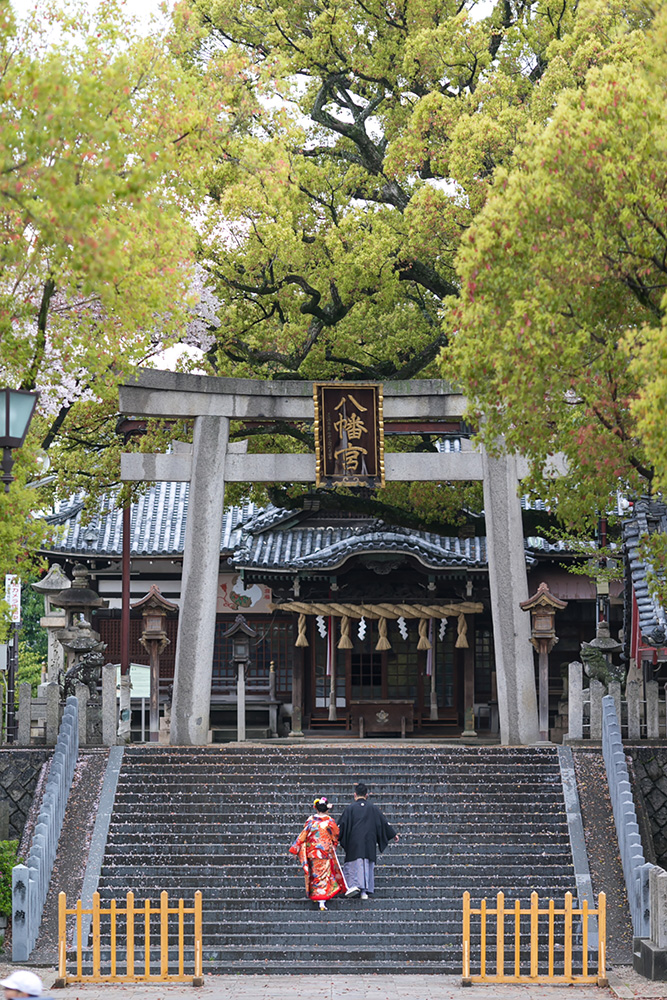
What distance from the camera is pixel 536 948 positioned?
43.3 ft

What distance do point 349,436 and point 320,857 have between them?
852 centimetres

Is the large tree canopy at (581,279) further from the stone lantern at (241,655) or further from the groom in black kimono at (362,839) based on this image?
the stone lantern at (241,655)

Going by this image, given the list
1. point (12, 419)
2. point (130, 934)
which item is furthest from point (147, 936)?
point (12, 419)

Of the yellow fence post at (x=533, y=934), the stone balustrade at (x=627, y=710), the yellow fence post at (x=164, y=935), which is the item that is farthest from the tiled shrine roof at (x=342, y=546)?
the yellow fence post at (x=533, y=934)

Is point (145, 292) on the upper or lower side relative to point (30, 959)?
upper

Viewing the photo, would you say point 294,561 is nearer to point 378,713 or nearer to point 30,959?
point 378,713

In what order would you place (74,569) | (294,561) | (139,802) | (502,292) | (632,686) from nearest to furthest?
(502,292) → (139,802) → (632,686) → (294,561) → (74,569)

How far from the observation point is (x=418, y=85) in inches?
989

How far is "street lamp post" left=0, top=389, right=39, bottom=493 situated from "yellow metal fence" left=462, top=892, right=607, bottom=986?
602 cm

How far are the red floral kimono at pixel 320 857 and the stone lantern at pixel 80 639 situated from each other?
→ 755cm

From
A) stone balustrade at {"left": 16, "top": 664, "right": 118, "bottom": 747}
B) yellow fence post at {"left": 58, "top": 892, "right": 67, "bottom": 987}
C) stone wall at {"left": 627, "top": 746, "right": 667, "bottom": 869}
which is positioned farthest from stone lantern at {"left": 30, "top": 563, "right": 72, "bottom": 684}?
yellow fence post at {"left": 58, "top": 892, "right": 67, "bottom": 987}

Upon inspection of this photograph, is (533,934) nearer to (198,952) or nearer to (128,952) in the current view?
(198,952)

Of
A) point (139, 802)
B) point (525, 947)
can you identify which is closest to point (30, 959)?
point (139, 802)

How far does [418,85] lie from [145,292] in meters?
12.6
